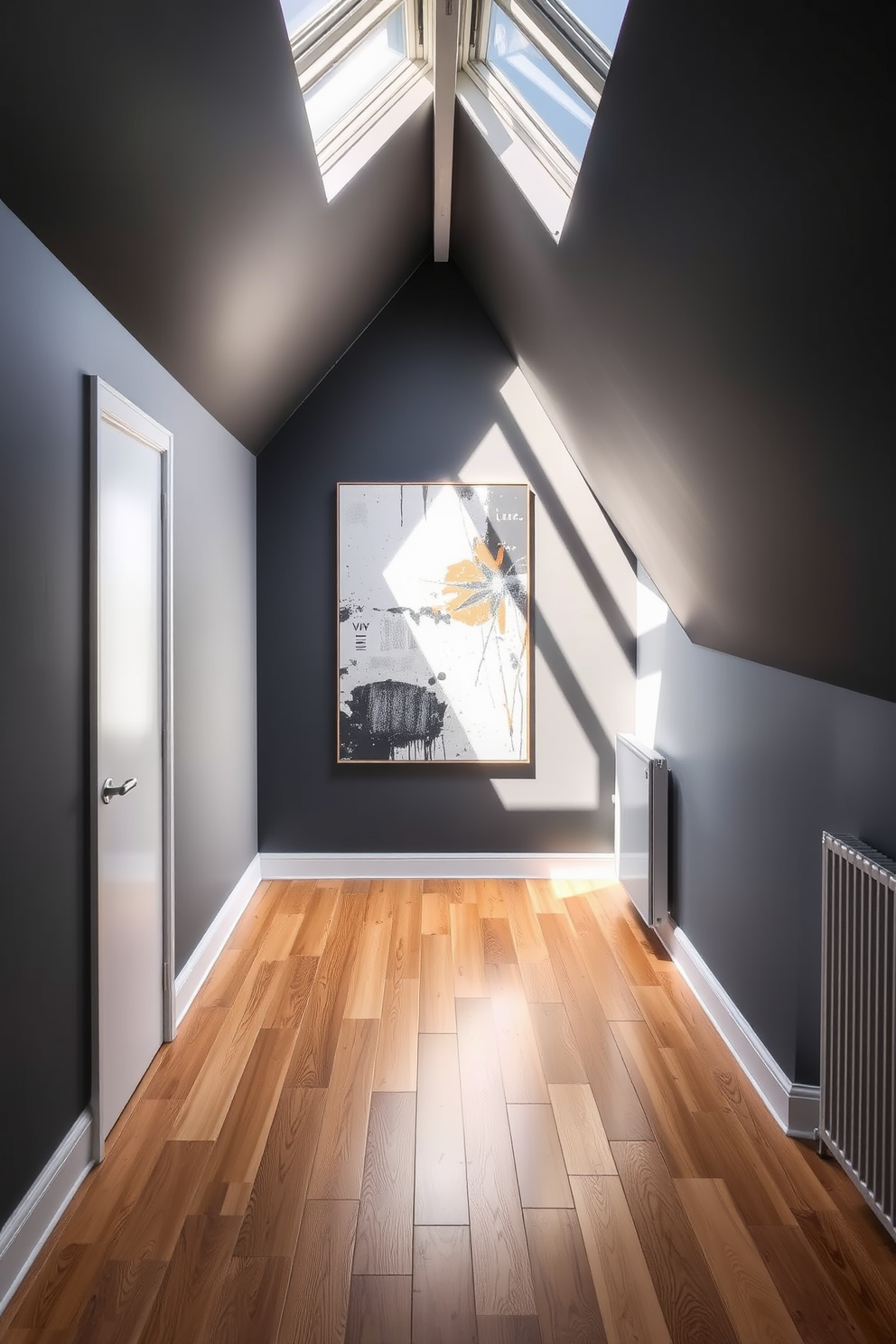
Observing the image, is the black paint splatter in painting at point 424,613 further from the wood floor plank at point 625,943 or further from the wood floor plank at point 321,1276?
the wood floor plank at point 321,1276

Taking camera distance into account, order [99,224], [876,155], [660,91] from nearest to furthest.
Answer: [876,155]
[660,91]
[99,224]

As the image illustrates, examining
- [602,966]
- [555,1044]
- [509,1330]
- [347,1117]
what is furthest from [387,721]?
[509,1330]

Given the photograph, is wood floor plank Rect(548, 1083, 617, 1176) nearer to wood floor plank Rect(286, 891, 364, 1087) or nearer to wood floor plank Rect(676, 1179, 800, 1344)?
wood floor plank Rect(676, 1179, 800, 1344)

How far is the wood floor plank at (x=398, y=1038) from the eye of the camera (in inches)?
103

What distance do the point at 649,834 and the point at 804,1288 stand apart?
1.92m

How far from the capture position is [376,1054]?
276 centimetres

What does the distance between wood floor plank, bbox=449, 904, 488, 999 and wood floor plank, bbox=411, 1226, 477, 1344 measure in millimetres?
1235

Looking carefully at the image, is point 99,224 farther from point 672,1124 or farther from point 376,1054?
point 672,1124

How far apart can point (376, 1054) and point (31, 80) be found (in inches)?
104

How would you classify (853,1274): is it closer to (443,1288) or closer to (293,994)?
(443,1288)

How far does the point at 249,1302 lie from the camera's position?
5.73 ft

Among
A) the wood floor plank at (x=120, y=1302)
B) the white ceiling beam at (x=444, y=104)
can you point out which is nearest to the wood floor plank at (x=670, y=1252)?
the wood floor plank at (x=120, y=1302)

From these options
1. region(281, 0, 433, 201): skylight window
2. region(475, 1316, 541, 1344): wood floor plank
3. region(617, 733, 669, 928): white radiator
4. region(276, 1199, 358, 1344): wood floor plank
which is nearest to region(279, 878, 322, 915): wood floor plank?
region(617, 733, 669, 928): white radiator

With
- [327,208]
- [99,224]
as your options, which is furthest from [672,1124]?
[327,208]
